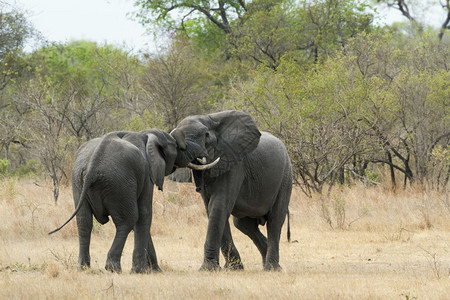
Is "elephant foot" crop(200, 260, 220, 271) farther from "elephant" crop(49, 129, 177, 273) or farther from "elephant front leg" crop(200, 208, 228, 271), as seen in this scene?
"elephant" crop(49, 129, 177, 273)

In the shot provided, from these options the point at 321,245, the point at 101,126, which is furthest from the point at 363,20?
the point at 321,245

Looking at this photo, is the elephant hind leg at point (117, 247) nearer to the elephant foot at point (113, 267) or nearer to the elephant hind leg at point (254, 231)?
the elephant foot at point (113, 267)

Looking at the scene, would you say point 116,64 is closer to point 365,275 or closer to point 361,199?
point 361,199

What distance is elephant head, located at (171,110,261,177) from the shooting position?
366 inches

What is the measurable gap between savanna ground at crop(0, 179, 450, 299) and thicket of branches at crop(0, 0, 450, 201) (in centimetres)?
116

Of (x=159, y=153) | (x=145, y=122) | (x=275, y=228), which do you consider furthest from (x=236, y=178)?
(x=145, y=122)

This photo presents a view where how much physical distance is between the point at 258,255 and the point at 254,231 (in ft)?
4.72

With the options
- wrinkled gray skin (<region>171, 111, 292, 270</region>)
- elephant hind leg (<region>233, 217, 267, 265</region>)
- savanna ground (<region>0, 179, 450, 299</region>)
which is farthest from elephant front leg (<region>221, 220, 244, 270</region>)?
elephant hind leg (<region>233, 217, 267, 265</region>)

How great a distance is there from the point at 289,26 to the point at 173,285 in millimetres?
25054

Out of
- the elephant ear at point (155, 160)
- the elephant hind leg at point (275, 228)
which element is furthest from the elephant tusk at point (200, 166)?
the elephant hind leg at point (275, 228)

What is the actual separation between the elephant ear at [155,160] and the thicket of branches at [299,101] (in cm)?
808

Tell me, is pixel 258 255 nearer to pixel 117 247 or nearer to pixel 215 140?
pixel 215 140

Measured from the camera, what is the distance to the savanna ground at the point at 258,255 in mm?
7629

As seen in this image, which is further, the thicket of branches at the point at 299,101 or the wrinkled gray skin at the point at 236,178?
the thicket of branches at the point at 299,101
